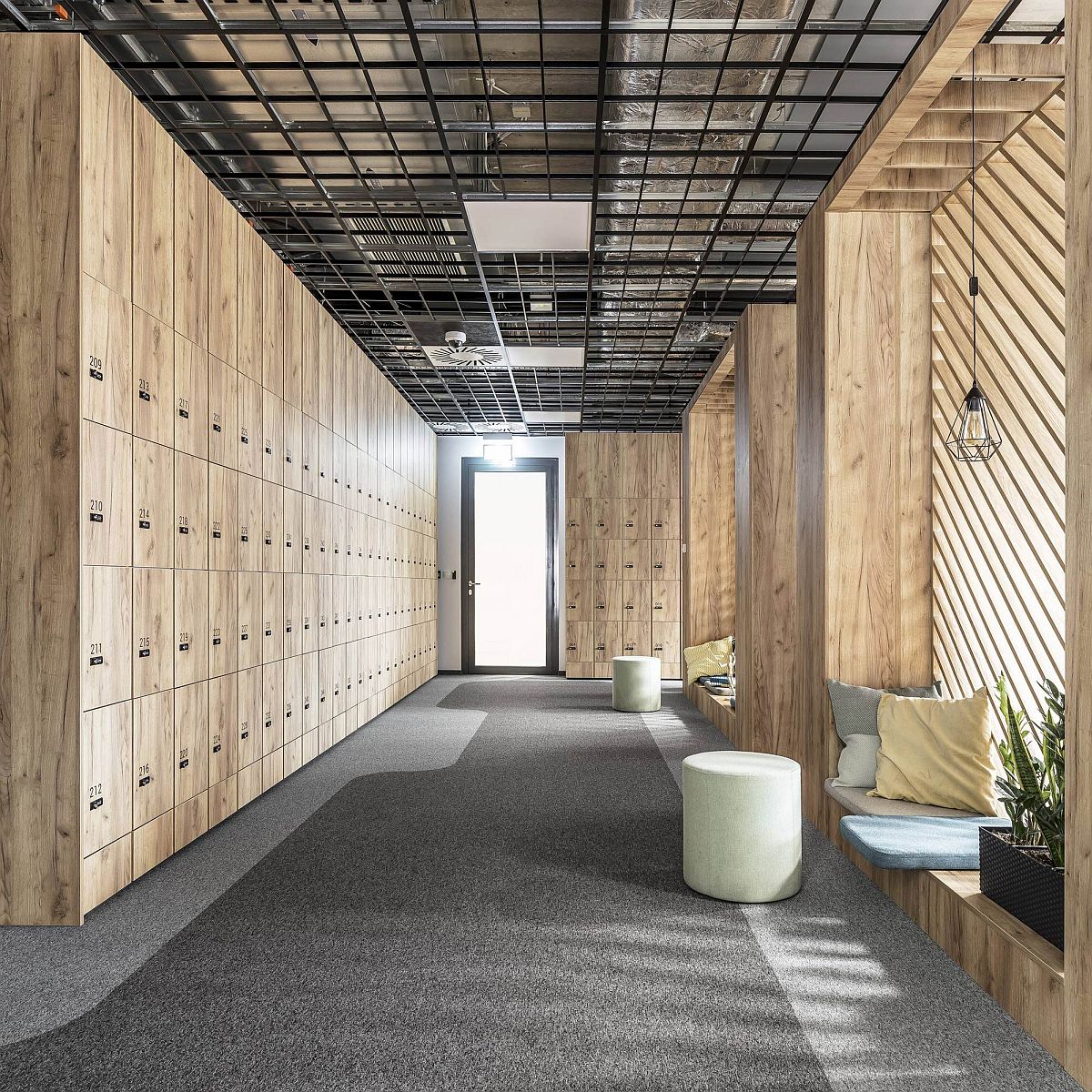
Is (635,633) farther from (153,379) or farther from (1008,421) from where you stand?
(153,379)

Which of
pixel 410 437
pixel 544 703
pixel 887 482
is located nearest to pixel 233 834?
pixel 887 482

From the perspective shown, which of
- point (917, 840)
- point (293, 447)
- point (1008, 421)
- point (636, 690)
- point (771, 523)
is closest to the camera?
point (917, 840)

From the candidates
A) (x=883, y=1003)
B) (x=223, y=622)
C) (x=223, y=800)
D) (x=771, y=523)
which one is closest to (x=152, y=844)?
(x=223, y=800)

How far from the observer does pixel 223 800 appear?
423cm

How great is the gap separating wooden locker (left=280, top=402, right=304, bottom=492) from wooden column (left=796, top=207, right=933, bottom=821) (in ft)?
9.42

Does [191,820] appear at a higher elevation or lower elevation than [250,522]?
lower

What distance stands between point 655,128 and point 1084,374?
260 centimetres

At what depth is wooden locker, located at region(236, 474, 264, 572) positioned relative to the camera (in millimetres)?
4504

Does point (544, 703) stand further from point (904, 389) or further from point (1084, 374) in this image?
point (1084, 374)

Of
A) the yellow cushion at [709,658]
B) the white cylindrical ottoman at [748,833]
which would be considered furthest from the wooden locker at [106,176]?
the yellow cushion at [709,658]

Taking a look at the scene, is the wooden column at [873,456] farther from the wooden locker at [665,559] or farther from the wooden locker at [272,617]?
the wooden locker at [665,559]

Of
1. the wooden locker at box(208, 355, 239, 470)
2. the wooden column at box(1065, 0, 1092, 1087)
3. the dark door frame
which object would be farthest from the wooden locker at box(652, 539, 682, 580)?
the wooden column at box(1065, 0, 1092, 1087)

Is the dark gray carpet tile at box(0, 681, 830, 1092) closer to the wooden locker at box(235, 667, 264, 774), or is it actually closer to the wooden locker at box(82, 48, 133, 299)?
the wooden locker at box(235, 667, 264, 774)

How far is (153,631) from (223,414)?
117 cm
